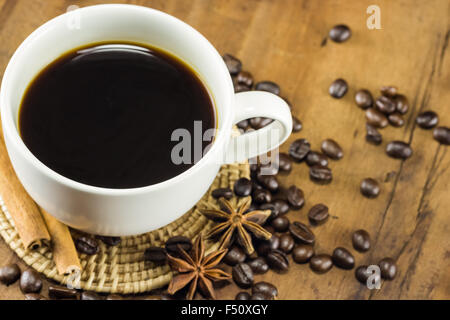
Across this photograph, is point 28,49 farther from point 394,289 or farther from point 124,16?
point 394,289

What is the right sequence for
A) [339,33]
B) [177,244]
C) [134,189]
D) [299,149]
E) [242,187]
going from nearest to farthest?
[134,189], [177,244], [242,187], [299,149], [339,33]

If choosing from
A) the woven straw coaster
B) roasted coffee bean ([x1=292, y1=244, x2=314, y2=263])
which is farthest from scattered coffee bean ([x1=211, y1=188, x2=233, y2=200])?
roasted coffee bean ([x1=292, y1=244, x2=314, y2=263])

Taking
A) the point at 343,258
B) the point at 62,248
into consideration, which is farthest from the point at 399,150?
the point at 62,248

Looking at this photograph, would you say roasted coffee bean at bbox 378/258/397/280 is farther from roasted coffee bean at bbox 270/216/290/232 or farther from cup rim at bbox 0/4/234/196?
cup rim at bbox 0/4/234/196

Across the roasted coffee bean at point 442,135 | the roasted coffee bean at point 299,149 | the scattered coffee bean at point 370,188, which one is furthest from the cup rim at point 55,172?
the roasted coffee bean at point 442,135

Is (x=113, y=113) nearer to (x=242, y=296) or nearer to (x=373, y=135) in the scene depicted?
(x=242, y=296)

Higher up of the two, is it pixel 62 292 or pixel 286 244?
pixel 286 244
